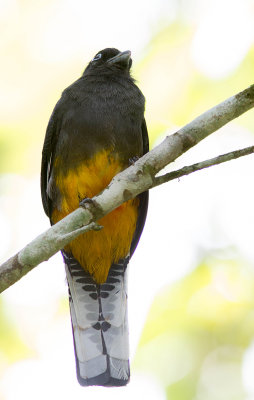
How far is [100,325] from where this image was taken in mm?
4676

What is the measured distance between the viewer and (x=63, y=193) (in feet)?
14.8

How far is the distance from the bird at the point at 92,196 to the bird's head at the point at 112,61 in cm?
19

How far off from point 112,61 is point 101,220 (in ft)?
4.55

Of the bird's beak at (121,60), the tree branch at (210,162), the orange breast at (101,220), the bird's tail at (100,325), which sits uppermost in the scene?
the bird's beak at (121,60)

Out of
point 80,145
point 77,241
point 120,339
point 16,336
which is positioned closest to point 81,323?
point 120,339

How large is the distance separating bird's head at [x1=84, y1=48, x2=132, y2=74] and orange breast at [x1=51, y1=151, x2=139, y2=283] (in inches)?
42.1

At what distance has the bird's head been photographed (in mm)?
5176

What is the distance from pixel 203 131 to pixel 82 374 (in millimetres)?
2018

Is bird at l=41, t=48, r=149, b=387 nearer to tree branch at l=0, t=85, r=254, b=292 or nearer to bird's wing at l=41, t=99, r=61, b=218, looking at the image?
bird's wing at l=41, t=99, r=61, b=218

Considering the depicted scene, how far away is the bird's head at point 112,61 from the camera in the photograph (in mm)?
5176

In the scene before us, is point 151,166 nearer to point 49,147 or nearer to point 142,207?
point 142,207

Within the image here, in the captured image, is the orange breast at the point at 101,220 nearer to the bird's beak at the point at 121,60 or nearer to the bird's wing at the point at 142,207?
the bird's wing at the point at 142,207

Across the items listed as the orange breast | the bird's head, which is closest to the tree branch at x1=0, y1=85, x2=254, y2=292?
the orange breast

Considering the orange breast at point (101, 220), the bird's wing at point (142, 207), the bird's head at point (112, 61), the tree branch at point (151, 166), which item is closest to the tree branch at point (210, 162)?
the tree branch at point (151, 166)
